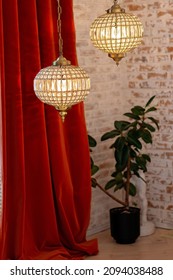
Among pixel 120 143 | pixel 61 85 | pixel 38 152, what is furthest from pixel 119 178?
pixel 61 85

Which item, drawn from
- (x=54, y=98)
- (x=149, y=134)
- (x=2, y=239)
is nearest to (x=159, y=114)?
(x=149, y=134)

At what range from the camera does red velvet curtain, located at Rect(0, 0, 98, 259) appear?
167 inches

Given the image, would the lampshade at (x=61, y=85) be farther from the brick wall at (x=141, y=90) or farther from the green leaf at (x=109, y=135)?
the brick wall at (x=141, y=90)

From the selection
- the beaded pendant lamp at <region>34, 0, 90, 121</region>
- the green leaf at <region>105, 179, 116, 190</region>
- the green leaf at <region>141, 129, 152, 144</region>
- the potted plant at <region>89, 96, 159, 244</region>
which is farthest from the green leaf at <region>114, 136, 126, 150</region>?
the beaded pendant lamp at <region>34, 0, 90, 121</region>

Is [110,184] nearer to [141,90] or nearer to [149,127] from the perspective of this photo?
[149,127]

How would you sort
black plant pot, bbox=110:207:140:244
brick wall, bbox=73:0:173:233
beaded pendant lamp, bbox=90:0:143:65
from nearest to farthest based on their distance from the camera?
beaded pendant lamp, bbox=90:0:143:65, black plant pot, bbox=110:207:140:244, brick wall, bbox=73:0:173:233

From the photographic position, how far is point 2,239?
4312mm

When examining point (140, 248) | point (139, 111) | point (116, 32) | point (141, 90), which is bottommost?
point (140, 248)

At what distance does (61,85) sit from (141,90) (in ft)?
9.34

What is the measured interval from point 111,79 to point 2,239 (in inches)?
68.9

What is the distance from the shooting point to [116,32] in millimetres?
2832

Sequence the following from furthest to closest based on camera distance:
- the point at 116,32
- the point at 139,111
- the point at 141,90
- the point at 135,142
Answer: the point at 141,90 → the point at 139,111 → the point at 135,142 → the point at 116,32

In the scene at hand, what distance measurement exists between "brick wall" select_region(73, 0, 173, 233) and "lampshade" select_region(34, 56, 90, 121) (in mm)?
2321

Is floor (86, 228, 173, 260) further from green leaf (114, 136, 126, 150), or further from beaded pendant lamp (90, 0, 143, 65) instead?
beaded pendant lamp (90, 0, 143, 65)
